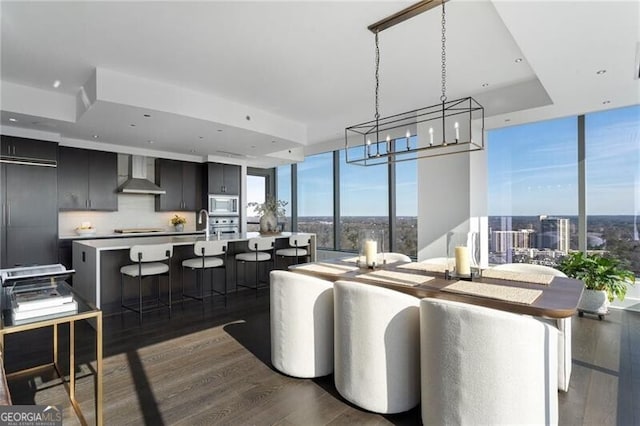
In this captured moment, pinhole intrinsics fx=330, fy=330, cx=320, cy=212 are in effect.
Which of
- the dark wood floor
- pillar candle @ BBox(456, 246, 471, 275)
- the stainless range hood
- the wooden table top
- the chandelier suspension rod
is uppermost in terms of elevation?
the chandelier suspension rod

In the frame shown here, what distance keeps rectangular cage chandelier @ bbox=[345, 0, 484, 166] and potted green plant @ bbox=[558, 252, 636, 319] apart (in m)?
1.95

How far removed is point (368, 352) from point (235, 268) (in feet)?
12.2

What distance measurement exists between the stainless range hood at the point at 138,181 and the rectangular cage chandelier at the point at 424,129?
153 inches

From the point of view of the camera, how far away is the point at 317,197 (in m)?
8.02

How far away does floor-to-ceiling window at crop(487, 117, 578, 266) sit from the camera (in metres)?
4.59

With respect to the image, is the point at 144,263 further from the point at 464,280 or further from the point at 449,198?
the point at 449,198

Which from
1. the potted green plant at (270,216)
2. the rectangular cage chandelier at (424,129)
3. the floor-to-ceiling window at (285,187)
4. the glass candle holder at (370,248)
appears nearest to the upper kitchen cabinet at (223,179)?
the floor-to-ceiling window at (285,187)

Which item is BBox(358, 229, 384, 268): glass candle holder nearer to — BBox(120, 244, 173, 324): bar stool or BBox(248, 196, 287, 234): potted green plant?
BBox(120, 244, 173, 324): bar stool

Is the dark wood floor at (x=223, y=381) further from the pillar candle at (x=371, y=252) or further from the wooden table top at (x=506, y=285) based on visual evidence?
the pillar candle at (x=371, y=252)

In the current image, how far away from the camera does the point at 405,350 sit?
1962 millimetres

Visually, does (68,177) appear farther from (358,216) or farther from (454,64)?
(454,64)

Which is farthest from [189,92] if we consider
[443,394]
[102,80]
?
[443,394]


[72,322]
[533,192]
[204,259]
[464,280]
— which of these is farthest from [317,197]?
[72,322]

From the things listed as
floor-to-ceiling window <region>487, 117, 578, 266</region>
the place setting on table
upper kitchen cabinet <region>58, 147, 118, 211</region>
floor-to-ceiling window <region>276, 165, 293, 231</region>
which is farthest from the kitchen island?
floor-to-ceiling window <region>487, 117, 578, 266</region>
